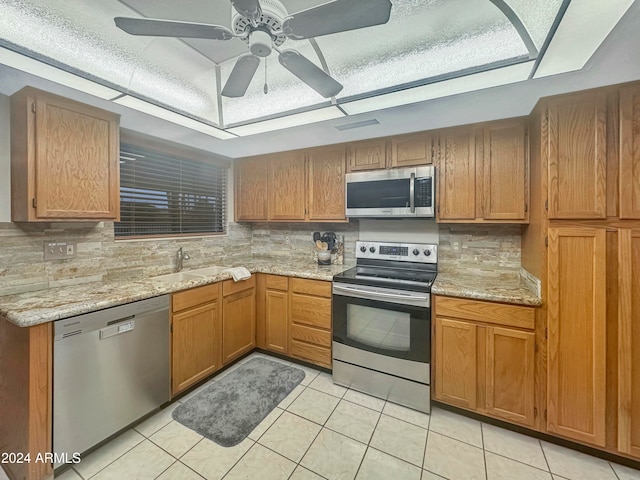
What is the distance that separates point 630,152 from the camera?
1583mm

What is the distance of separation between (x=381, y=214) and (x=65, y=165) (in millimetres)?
2366

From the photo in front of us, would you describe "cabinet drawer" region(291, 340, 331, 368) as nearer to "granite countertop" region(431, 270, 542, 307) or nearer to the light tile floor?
the light tile floor

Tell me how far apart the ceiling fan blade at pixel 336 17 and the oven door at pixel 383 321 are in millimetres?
1732

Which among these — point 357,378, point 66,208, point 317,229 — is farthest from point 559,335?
point 66,208

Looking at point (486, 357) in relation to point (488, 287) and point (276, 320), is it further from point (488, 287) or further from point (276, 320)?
point (276, 320)

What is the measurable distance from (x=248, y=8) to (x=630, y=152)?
2117mm

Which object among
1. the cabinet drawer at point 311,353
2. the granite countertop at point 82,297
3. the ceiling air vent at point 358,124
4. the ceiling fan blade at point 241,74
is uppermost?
the ceiling air vent at point 358,124

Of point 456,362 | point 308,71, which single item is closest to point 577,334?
point 456,362

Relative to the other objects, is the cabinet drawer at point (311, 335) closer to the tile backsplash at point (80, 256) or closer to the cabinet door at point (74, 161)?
the tile backsplash at point (80, 256)

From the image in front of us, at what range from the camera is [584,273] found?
1.71 m

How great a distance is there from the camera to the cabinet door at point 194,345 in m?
2.17

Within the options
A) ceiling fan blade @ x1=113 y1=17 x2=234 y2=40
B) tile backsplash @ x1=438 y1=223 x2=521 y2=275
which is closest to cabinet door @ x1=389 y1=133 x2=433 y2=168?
tile backsplash @ x1=438 y1=223 x2=521 y2=275

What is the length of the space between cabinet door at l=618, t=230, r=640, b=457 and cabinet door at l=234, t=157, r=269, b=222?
2.99 m

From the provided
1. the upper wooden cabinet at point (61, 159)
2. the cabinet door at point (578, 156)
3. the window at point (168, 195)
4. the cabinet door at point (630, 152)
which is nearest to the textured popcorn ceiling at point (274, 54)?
the upper wooden cabinet at point (61, 159)
